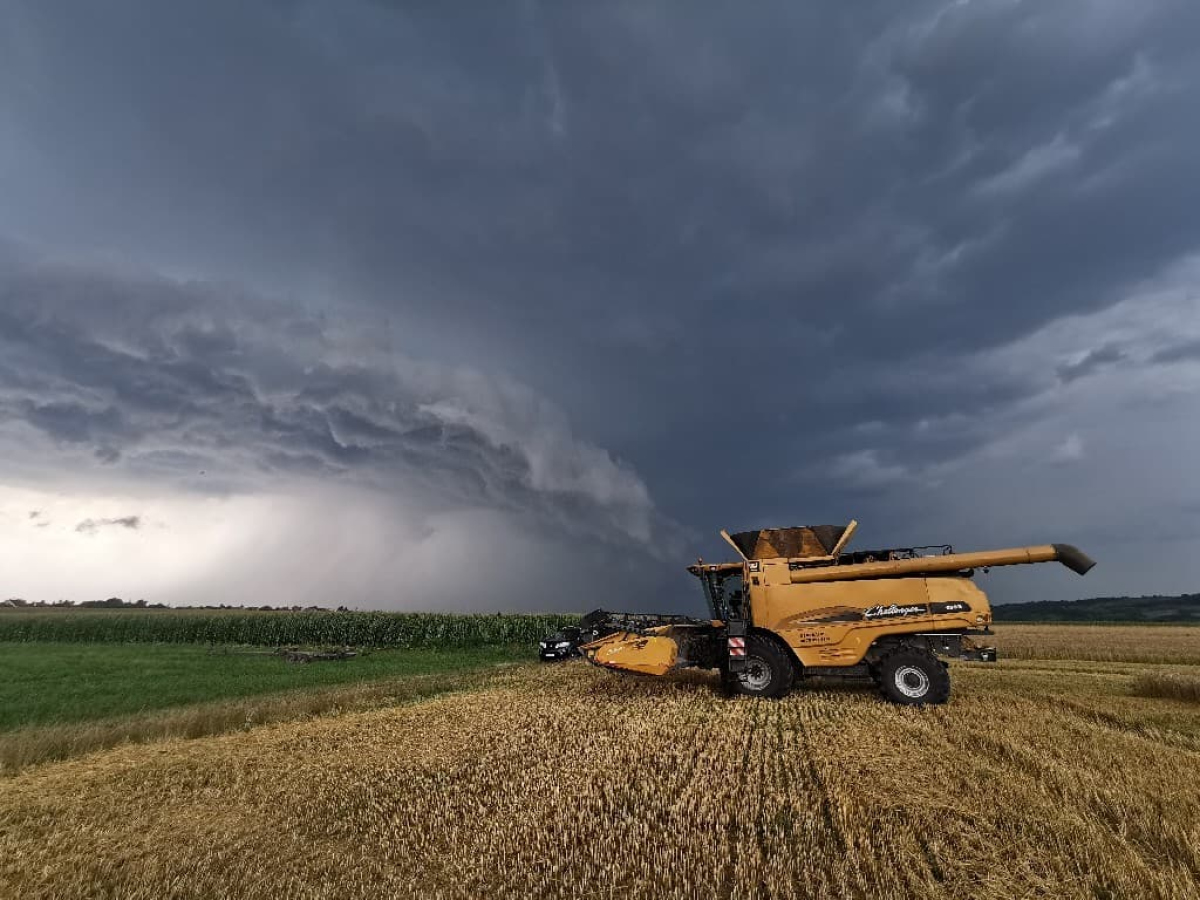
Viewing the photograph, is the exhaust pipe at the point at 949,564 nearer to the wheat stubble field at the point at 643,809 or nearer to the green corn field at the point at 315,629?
the wheat stubble field at the point at 643,809

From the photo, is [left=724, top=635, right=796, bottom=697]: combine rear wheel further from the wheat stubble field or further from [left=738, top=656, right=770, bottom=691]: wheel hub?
the wheat stubble field

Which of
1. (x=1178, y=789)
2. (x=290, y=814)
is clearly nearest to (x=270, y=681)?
(x=290, y=814)

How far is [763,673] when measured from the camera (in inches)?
504

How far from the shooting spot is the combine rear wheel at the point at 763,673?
12617 millimetres

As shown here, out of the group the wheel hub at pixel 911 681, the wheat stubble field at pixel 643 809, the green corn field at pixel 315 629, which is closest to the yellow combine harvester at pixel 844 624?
the wheel hub at pixel 911 681

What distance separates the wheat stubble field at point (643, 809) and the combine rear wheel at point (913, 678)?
962 mm

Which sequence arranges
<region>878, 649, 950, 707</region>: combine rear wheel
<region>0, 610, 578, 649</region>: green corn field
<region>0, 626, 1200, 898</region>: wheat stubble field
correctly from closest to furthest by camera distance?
1. <region>0, 626, 1200, 898</region>: wheat stubble field
2. <region>878, 649, 950, 707</region>: combine rear wheel
3. <region>0, 610, 578, 649</region>: green corn field

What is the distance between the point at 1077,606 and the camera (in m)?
136

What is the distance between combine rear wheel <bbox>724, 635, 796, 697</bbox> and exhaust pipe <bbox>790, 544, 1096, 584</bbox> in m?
1.54

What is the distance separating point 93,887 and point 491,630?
37.4 meters

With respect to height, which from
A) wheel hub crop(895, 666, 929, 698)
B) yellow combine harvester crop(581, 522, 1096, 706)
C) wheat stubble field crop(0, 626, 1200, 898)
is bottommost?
wheat stubble field crop(0, 626, 1200, 898)

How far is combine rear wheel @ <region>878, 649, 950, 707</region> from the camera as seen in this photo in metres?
11.8

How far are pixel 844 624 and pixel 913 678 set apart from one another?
1.56m

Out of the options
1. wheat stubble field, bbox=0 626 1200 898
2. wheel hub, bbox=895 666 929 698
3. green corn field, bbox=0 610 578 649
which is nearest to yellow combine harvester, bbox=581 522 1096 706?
wheel hub, bbox=895 666 929 698
